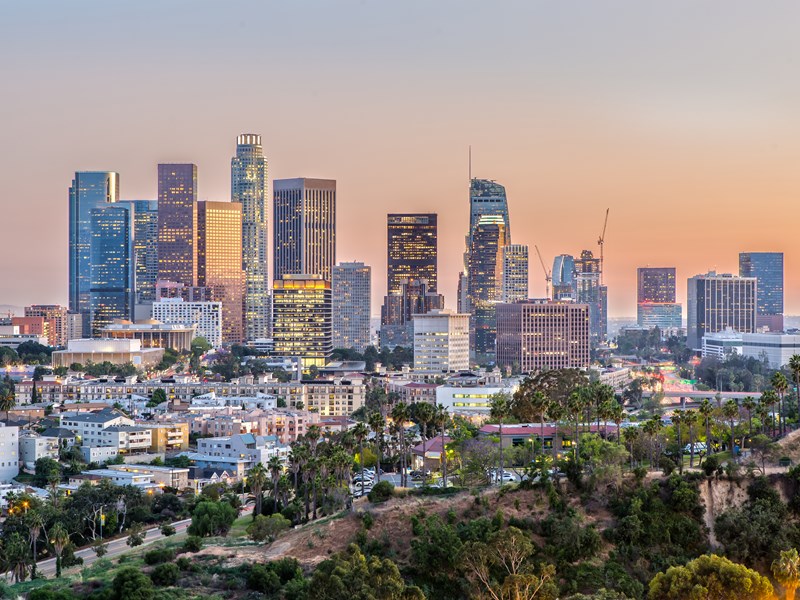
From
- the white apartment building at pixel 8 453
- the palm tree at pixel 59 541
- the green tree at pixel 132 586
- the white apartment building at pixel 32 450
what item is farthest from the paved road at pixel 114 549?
the white apartment building at pixel 32 450

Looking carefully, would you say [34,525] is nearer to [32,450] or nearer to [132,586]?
[132,586]

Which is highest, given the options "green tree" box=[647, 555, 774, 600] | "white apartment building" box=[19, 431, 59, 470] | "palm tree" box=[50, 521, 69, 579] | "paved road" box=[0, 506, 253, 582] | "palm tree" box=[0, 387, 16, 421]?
"palm tree" box=[0, 387, 16, 421]

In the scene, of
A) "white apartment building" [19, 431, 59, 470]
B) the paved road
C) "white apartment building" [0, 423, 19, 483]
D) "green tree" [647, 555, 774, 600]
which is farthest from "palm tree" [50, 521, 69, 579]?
"white apartment building" [19, 431, 59, 470]

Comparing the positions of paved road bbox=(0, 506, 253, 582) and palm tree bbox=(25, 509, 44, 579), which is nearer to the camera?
paved road bbox=(0, 506, 253, 582)

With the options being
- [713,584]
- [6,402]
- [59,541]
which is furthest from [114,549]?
[6,402]

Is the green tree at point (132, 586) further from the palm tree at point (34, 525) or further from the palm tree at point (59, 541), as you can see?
the palm tree at point (34, 525)

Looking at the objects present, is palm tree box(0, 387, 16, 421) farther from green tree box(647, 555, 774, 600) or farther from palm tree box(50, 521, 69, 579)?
green tree box(647, 555, 774, 600)

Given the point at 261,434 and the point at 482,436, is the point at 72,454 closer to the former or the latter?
the point at 261,434
